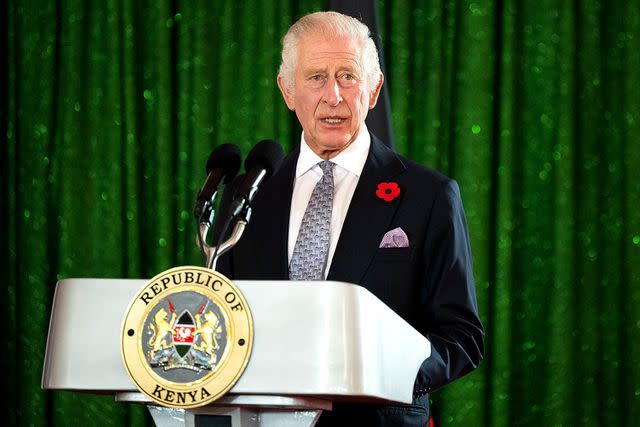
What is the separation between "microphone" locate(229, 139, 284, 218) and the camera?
1.38 meters

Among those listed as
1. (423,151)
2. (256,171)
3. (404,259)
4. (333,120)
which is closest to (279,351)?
(256,171)

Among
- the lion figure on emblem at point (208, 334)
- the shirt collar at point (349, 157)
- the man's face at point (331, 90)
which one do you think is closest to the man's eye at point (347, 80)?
the man's face at point (331, 90)

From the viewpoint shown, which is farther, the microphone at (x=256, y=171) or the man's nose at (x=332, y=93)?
the man's nose at (x=332, y=93)

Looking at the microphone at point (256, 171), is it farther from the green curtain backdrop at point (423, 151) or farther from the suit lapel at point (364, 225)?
the green curtain backdrop at point (423, 151)

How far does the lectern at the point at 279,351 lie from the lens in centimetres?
117

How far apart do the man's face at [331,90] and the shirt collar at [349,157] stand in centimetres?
1

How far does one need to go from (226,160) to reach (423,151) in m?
1.92

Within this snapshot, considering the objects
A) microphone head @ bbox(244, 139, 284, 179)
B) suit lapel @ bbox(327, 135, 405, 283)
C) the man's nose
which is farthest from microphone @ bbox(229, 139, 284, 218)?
the man's nose

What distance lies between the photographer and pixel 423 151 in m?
3.39

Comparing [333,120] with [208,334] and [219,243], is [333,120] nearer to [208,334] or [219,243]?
[219,243]

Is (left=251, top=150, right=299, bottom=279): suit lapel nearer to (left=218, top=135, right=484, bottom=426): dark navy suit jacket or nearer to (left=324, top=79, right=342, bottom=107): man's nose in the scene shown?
(left=218, top=135, right=484, bottom=426): dark navy suit jacket

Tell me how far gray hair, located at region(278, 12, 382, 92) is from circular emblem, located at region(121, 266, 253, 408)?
2.90ft

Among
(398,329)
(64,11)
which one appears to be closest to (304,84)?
(398,329)

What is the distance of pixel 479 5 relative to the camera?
3.37 meters
